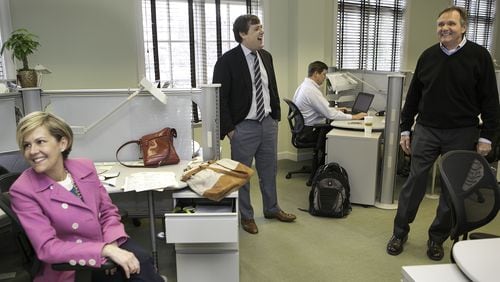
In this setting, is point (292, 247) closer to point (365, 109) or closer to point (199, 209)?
point (199, 209)

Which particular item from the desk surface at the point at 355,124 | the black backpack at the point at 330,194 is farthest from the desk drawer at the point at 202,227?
the desk surface at the point at 355,124

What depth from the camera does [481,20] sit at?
7.13m

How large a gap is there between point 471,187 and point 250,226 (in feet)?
5.31

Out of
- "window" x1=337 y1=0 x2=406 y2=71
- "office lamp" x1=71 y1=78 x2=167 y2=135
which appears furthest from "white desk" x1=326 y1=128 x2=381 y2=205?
"window" x1=337 y1=0 x2=406 y2=71

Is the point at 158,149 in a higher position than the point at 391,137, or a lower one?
higher

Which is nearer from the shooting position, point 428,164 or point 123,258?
point 123,258

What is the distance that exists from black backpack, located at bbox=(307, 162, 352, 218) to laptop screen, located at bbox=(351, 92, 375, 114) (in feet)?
4.11

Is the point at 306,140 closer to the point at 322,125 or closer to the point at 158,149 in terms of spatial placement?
the point at 322,125

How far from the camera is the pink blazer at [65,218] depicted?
56.1 inches

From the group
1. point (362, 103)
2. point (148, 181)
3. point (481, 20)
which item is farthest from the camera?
point (481, 20)

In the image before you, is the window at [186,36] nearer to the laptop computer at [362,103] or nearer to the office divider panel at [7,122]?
the laptop computer at [362,103]

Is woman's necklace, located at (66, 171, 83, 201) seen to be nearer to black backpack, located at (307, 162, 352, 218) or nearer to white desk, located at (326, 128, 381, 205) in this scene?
black backpack, located at (307, 162, 352, 218)

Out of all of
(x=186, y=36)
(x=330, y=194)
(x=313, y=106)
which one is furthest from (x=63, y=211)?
(x=186, y=36)

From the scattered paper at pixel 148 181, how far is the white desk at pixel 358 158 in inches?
70.4
